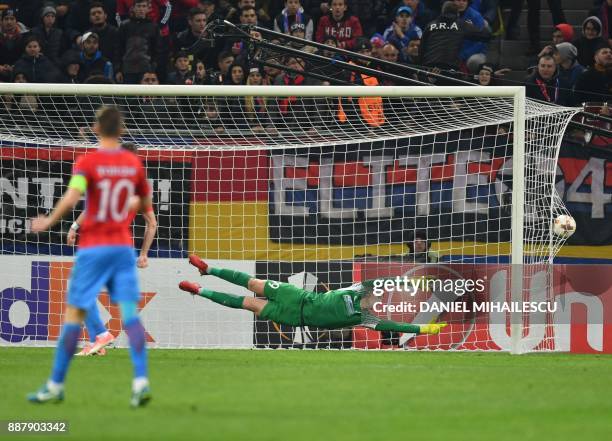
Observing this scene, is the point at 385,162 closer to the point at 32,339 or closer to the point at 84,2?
the point at 32,339

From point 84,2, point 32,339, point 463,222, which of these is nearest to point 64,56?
point 84,2

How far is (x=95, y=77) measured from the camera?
17.2m

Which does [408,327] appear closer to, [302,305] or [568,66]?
[302,305]

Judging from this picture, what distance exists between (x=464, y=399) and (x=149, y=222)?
4.64 m

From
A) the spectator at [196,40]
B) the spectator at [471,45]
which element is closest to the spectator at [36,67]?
the spectator at [196,40]

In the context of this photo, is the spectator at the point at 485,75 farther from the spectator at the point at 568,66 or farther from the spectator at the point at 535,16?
the spectator at the point at 535,16

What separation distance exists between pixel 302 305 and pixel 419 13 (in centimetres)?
787

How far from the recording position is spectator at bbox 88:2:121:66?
19.1 metres

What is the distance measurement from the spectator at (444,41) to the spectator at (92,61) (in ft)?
16.7

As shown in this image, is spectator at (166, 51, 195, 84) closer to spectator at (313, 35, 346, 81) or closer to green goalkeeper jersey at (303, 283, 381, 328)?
spectator at (313, 35, 346, 81)

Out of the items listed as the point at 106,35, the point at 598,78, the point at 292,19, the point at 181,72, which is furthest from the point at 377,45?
the point at 106,35

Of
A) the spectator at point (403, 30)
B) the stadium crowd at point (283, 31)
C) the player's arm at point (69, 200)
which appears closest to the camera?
the player's arm at point (69, 200)

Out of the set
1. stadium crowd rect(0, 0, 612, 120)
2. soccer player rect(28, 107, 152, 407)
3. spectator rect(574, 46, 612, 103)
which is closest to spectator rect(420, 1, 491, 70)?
stadium crowd rect(0, 0, 612, 120)

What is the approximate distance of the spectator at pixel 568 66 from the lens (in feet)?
58.7
